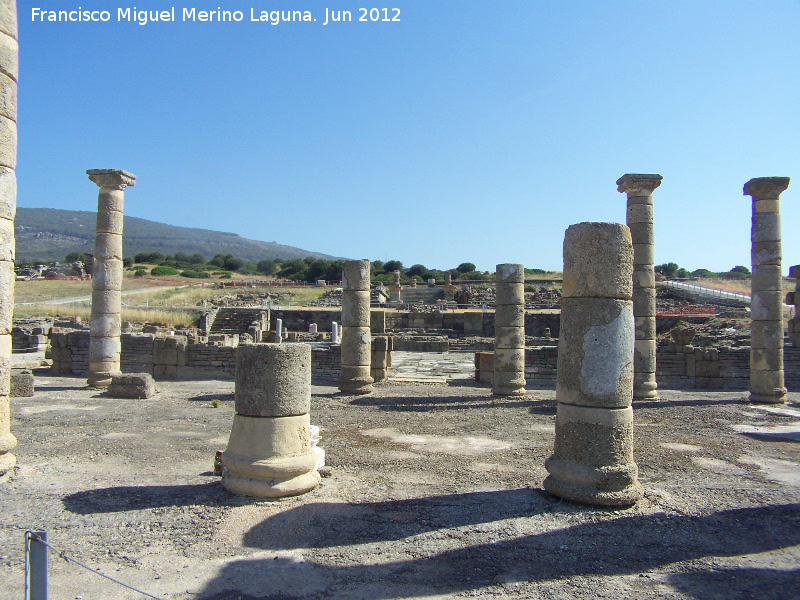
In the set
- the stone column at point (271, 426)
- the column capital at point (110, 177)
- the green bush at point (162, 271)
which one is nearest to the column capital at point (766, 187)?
the stone column at point (271, 426)

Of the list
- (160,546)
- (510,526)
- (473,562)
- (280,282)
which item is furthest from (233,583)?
(280,282)

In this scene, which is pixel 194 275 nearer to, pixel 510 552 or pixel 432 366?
pixel 432 366

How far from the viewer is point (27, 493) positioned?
6.07m

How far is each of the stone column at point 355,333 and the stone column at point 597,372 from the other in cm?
827

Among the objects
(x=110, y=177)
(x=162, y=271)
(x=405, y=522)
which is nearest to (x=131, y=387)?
(x=110, y=177)

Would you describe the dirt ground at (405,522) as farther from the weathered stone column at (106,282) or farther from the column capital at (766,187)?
the column capital at (766,187)

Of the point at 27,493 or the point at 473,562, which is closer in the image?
the point at 473,562

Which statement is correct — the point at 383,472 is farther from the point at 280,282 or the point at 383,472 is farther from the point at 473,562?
the point at 280,282

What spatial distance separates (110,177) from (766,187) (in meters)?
13.9

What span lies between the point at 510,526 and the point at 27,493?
4708 millimetres

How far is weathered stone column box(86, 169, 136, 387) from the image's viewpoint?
1382 cm

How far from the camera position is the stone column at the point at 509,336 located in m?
13.9

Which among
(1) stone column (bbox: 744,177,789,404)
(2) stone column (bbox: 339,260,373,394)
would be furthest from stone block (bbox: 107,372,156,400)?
(1) stone column (bbox: 744,177,789,404)

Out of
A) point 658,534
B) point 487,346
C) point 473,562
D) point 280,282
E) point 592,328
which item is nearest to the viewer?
point 473,562
